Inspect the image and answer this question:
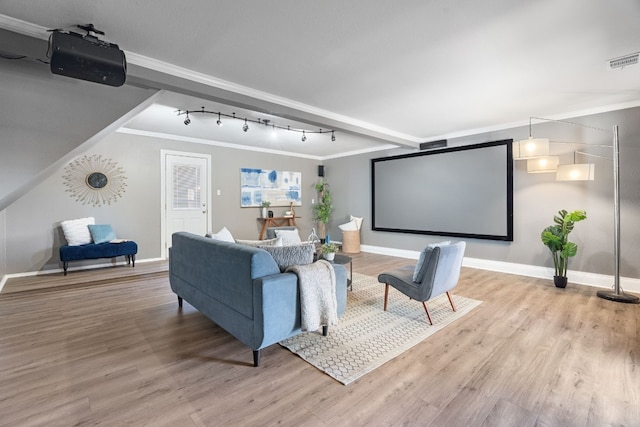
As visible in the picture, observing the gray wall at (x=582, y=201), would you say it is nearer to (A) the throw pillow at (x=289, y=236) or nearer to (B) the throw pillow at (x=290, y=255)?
(A) the throw pillow at (x=289, y=236)

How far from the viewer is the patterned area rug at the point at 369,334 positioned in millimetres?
2199

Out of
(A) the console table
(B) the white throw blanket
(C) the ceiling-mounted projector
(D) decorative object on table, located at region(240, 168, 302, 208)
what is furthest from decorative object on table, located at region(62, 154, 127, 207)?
(B) the white throw blanket

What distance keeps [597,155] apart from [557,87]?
158cm

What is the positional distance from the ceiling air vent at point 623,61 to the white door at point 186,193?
6.28 metres

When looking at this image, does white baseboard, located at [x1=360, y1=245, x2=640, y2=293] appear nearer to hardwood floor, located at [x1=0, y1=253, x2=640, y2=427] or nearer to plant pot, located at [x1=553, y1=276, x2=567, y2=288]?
plant pot, located at [x1=553, y1=276, x2=567, y2=288]

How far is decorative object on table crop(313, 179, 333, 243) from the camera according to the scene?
7832 millimetres

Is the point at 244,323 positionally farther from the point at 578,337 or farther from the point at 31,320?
the point at 578,337

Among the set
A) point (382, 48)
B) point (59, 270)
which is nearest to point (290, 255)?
point (382, 48)

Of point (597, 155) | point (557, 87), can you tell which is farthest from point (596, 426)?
point (597, 155)

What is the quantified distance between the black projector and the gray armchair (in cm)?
300

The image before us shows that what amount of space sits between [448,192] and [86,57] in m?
5.52

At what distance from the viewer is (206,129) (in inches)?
206

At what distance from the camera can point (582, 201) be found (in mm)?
4273

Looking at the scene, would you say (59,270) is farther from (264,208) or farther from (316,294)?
(316,294)
